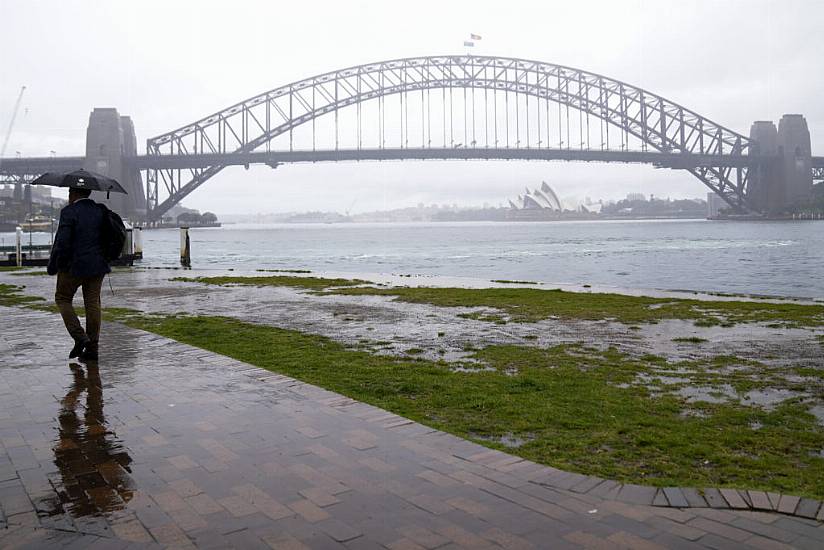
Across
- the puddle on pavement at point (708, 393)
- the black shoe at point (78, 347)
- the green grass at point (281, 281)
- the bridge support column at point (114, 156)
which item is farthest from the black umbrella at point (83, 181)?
the bridge support column at point (114, 156)

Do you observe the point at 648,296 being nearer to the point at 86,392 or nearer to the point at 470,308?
the point at 470,308

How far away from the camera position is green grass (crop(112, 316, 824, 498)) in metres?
3.29

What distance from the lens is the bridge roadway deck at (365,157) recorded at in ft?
239

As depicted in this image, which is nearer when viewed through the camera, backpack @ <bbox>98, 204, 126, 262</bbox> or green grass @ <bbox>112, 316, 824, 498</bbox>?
green grass @ <bbox>112, 316, 824, 498</bbox>

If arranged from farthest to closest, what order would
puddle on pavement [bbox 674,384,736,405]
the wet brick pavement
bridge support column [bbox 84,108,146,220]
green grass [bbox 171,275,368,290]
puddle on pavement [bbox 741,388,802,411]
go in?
bridge support column [bbox 84,108,146,220], green grass [bbox 171,275,368,290], puddle on pavement [bbox 674,384,736,405], puddle on pavement [bbox 741,388,802,411], the wet brick pavement

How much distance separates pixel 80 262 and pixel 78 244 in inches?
6.0

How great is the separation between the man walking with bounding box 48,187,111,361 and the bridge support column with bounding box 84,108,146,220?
78.3 m

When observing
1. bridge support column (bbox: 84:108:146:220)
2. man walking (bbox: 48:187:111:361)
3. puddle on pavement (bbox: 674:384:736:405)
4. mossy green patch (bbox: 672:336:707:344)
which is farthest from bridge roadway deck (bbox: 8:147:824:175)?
puddle on pavement (bbox: 674:384:736:405)

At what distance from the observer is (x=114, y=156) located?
8131 cm

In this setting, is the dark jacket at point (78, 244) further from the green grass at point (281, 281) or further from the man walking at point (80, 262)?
the green grass at point (281, 281)

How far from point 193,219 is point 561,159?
68920 millimetres

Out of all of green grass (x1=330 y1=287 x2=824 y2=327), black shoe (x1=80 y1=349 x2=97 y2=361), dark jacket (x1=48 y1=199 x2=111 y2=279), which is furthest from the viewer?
green grass (x1=330 y1=287 x2=824 y2=327)

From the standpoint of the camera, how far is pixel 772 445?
3.63 m

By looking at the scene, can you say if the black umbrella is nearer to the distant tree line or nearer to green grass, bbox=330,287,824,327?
green grass, bbox=330,287,824,327
